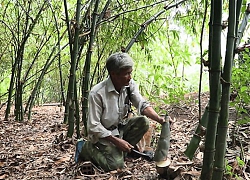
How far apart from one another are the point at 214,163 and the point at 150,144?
1539 millimetres

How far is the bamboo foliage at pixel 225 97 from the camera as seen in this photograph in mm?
1163

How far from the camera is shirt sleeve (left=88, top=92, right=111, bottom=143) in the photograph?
214cm

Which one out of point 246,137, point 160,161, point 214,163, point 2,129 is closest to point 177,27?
point 246,137

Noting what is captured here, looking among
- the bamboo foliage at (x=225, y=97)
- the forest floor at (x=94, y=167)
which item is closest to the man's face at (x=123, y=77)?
the forest floor at (x=94, y=167)

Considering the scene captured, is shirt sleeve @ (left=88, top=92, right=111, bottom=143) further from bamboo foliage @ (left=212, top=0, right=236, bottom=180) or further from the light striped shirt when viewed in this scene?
bamboo foliage @ (left=212, top=0, right=236, bottom=180)

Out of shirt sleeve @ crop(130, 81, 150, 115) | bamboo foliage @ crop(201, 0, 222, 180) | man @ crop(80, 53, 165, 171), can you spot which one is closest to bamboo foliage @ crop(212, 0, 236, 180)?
bamboo foliage @ crop(201, 0, 222, 180)

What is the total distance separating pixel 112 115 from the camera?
226 cm

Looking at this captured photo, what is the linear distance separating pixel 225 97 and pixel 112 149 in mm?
1207

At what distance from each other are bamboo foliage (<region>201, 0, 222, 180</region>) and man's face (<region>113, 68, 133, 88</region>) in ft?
3.19

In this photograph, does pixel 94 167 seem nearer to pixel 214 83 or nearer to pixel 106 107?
pixel 106 107

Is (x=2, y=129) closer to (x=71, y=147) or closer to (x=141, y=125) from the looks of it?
(x=71, y=147)

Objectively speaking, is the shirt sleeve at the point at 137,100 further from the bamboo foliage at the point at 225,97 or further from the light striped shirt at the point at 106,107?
the bamboo foliage at the point at 225,97

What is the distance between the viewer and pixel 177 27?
341cm

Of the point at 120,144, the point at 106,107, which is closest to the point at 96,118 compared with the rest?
the point at 106,107
